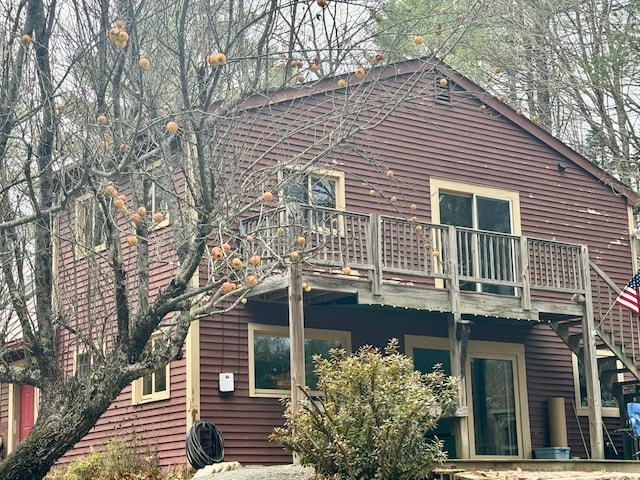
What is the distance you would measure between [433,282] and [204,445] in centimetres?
517

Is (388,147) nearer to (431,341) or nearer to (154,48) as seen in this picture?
(431,341)

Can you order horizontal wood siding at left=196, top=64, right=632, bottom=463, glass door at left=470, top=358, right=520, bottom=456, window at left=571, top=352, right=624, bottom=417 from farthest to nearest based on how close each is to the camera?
window at left=571, top=352, right=624, bottom=417
glass door at left=470, top=358, right=520, bottom=456
horizontal wood siding at left=196, top=64, right=632, bottom=463

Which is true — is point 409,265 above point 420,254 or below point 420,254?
below

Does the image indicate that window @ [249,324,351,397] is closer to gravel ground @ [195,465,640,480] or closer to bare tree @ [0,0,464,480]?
gravel ground @ [195,465,640,480]

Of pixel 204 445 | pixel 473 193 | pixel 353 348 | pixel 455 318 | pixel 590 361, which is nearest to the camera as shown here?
pixel 204 445

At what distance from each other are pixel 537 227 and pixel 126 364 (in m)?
11.4

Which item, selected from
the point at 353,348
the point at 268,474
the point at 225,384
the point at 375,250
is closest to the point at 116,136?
the point at 268,474

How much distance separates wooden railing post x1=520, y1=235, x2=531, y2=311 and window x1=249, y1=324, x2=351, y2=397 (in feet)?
10.8

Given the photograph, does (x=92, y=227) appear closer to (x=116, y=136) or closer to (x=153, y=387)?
(x=116, y=136)

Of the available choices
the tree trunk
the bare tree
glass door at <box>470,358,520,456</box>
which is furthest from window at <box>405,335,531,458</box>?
the tree trunk

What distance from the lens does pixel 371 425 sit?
435 inches

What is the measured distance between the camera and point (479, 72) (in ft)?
98.3

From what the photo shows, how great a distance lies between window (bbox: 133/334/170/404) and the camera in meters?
16.5

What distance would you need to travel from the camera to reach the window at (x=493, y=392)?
18734mm
